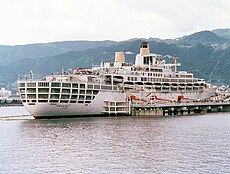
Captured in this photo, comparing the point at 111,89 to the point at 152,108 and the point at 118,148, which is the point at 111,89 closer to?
the point at 152,108

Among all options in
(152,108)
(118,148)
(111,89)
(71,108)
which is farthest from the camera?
(152,108)

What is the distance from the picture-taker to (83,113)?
101562 mm

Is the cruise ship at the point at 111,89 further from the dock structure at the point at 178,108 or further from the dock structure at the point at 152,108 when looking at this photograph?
the dock structure at the point at 178,108

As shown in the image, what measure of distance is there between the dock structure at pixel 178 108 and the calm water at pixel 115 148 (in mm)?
25819

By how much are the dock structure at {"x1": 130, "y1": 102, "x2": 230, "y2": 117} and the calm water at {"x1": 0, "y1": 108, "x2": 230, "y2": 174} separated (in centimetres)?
2582

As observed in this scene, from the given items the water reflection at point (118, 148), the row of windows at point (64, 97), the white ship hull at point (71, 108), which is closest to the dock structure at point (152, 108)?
the white ship hull at point (71, 108)

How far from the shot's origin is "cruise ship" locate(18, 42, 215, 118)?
316 feet

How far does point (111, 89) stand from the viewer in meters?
108

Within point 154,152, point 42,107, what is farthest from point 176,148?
point 42,107

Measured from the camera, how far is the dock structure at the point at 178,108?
10869 centimetres

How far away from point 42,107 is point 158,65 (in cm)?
3579

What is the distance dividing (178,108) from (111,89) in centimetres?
1683

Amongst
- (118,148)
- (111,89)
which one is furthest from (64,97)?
(118,148)

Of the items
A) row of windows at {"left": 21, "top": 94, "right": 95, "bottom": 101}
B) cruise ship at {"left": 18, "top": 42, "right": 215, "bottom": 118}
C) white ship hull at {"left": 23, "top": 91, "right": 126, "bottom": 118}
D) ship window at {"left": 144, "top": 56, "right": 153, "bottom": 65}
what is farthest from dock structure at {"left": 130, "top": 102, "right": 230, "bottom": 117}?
ship window at {"left": 144, "top": 56, "right": 153, "bottom": 65}
